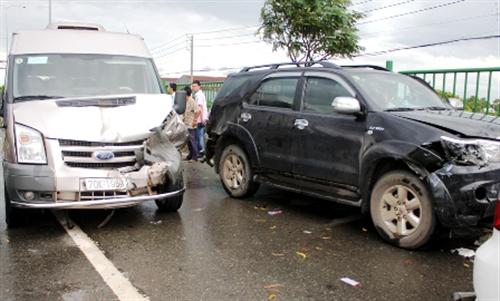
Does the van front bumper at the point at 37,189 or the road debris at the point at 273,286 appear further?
the van front bumper at the point at 37,189

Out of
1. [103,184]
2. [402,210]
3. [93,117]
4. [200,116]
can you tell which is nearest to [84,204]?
[103,184]

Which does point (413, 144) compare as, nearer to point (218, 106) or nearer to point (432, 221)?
point (432, 221)

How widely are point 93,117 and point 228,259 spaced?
2057mm

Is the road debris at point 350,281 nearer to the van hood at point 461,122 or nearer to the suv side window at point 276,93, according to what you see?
the van hood at point 461,122

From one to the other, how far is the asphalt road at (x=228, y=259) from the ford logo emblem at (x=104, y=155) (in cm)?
83

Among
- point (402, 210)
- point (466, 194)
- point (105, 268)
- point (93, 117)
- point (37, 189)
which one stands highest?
point (93, 117)

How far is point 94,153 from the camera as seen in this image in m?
5.15

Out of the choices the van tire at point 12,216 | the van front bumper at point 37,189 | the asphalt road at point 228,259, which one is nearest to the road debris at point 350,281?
the asphalt road at point 228,259

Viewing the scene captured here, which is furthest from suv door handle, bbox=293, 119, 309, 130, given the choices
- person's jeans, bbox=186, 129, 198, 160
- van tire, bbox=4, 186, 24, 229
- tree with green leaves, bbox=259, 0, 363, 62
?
tree with green leaves, bbox=259, 0, 363, 62

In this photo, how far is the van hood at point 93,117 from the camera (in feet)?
16.8

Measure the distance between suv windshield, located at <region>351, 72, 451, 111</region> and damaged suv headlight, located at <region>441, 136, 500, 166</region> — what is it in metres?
0.91

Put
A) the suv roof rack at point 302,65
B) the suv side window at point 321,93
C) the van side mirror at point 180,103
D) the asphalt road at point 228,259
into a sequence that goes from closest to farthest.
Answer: the asphalt road at point 228,259, the suv side window at point 321,93, the suv roof rack at point 302,65, the van side mirror at point 180,103

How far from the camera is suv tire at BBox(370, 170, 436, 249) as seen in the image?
4.68 meters

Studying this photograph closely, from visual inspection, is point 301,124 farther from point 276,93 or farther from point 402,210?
point 402,210
